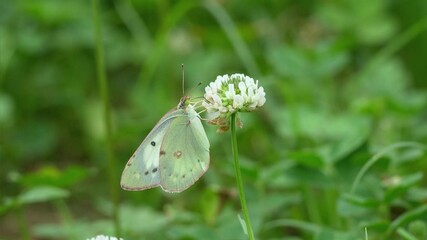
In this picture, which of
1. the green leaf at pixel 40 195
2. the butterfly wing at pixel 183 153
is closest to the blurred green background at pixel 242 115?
the green leaf at pixel 40 195

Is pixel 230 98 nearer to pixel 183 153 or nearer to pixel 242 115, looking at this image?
pixel 183 153

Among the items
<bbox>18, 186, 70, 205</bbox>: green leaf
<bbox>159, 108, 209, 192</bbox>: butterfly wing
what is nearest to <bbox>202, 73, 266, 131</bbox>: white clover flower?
<bbox>159, 108, 209, 192</bbox>: butterfly wing

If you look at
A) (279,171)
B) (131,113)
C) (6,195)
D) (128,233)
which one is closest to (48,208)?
(6,195)

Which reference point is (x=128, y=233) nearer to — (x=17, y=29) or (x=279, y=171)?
(x=279, y=171)

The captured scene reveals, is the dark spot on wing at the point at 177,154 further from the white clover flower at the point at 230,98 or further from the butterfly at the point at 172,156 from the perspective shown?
the white clover flower at the point at 230,98

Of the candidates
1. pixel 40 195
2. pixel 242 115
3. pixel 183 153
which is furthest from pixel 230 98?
pixel 242 115

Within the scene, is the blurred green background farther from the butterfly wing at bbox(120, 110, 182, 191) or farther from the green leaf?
the butterfly wing at bbox(120, 110, 182, 191)

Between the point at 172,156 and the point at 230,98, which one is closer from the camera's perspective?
the point at 230,98
